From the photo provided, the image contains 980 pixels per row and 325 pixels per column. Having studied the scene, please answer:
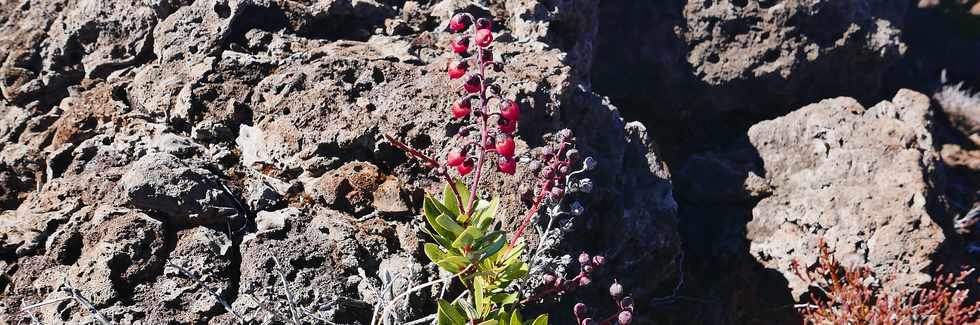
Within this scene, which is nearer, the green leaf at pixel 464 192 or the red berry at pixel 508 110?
the red berry at pixel 508 110

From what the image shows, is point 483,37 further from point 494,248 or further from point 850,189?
point 850,189

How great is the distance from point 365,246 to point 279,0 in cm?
143

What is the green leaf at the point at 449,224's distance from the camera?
2.60 meters

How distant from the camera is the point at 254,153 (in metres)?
3.61

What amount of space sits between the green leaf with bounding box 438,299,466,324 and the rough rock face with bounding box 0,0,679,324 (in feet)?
0.78

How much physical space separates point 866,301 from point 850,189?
735 mm

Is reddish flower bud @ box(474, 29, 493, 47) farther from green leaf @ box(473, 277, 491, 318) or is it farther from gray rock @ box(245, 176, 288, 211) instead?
gray rock @ box(245, 176, 288, 211)

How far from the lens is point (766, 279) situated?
4.84 metres

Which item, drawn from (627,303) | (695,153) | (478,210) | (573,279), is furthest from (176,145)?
(695,153)

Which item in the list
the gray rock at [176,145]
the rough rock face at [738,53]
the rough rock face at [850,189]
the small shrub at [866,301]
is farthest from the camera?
the rough rock face at [738,53]

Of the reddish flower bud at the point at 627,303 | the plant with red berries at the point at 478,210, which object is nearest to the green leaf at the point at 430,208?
the plant with red berries at the point at 478,210

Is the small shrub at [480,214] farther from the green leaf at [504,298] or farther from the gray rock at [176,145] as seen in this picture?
the gray rock at [176,145]

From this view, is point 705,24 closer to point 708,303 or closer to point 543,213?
point 708,303

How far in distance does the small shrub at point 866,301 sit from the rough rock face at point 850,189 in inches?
3.6
